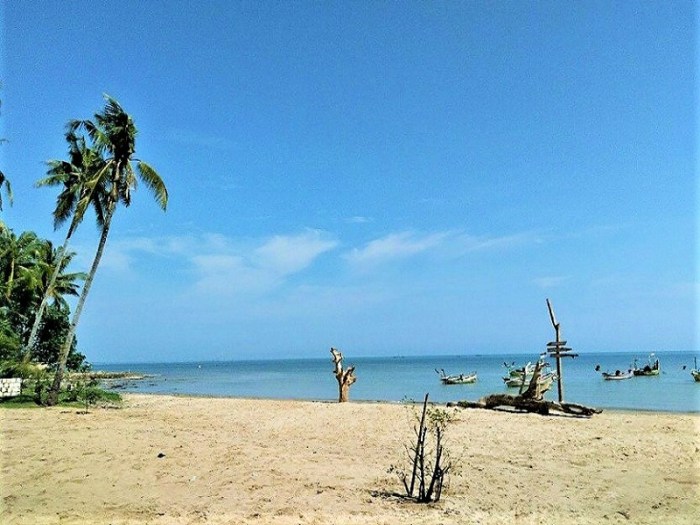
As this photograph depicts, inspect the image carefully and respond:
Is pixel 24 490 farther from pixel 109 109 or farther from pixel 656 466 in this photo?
pixel 109 109

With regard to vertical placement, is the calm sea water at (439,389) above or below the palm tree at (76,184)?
below

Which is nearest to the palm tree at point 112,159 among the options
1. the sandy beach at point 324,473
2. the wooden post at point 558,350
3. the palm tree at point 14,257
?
the sandy beach at point 324,473

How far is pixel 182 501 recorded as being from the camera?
21.9ft

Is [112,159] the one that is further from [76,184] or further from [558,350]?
[558,350]

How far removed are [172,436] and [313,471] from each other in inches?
199

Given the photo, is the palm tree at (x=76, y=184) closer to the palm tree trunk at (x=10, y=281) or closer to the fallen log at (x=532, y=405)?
the palm tree trunk at (x=10, y=281)

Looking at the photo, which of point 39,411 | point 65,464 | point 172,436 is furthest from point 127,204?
point 65,464

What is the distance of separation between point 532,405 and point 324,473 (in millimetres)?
12256

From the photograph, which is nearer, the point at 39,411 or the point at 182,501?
the point at 182,501

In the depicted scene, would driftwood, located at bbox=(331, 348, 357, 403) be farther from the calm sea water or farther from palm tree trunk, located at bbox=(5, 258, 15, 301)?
palm tree trunk, located at bbox=(5, 258, 15, 301)

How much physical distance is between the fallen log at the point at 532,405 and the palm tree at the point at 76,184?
17.3 m

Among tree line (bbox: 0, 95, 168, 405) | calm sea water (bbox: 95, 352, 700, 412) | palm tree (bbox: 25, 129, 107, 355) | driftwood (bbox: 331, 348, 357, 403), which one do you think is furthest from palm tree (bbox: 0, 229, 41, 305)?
driftwood (bbox: 331, 348, 357, 403)

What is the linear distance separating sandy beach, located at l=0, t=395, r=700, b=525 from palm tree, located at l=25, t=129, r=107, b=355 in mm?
8753

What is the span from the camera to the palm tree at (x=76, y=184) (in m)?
19.5
